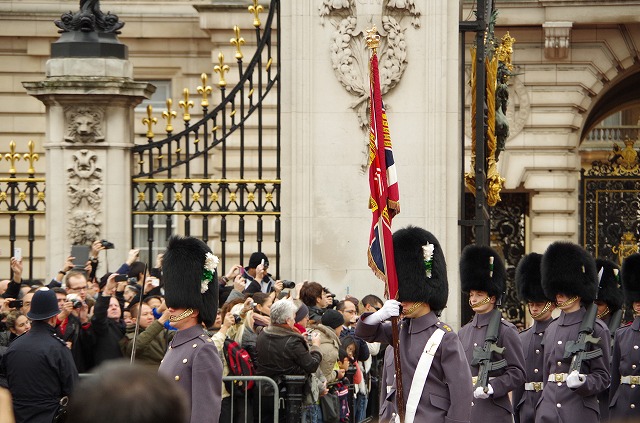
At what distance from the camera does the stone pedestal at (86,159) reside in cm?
1284

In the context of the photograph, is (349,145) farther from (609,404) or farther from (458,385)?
(458,385)

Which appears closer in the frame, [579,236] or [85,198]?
[85,198]

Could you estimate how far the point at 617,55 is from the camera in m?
24.7

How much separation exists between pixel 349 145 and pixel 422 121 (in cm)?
63

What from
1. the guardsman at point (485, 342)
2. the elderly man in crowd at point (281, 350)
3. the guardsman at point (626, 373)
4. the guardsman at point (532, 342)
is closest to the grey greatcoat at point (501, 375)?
the guardsman at point (485, 342)

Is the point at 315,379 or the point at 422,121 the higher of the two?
the point at 422,121

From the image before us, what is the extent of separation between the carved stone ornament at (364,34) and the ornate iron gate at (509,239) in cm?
1010

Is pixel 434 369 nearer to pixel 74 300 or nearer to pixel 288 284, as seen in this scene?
pixel 74 300

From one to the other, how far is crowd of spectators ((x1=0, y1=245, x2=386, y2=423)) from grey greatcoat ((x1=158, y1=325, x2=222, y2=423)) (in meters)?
2.02

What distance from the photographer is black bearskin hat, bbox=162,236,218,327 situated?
769 centimetres

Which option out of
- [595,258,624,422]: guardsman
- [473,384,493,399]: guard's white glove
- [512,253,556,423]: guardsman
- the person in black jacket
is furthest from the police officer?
[595,258,624,422]: guardsman

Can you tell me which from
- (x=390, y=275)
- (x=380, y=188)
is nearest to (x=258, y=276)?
(x=380, y=188)

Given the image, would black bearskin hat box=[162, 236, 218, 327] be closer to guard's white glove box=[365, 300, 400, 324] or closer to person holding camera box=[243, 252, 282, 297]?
guard's white glove box=[365, 300, 400, 324]

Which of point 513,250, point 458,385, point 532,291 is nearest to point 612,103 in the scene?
point 513,250
